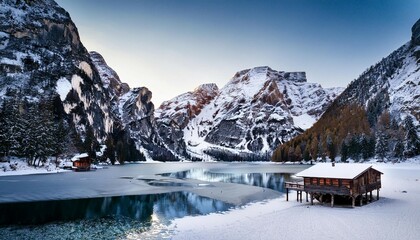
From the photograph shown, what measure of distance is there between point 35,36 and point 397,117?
705ft

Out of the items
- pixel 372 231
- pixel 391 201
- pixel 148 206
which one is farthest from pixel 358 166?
pixel 148 206

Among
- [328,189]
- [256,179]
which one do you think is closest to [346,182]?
[328,189]

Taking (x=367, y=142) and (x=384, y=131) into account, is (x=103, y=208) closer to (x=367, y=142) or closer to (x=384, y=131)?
(x=367, y=142)

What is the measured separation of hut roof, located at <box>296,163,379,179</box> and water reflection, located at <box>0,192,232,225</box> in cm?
1326

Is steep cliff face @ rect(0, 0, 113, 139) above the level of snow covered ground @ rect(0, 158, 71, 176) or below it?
above

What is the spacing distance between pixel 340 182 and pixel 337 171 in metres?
2.67

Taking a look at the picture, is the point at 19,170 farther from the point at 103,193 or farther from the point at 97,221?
the point at 97,221

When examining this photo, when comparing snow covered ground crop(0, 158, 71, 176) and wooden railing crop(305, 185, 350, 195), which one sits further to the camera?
snow covered ground crop(0, 158, 71, 176)

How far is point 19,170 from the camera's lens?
286ft

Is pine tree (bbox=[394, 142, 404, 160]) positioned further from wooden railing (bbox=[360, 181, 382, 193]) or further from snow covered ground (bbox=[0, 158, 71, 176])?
snow covered ground (bbox=[0, 158, 71, 176])

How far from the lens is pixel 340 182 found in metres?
41.3

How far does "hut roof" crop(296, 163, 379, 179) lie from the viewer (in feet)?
136

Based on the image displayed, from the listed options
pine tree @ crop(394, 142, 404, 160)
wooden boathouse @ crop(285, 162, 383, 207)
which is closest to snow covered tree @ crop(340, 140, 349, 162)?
pine tree @ crop(394, 142, 404, 160)

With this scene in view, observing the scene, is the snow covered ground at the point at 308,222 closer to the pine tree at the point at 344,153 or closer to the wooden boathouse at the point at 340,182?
the wooden boathouse at the point at 340,182
